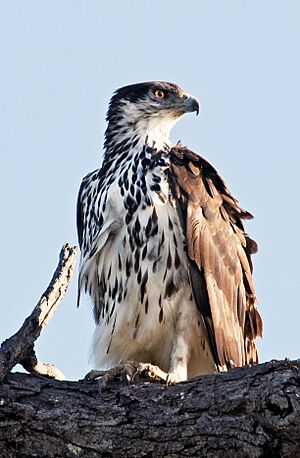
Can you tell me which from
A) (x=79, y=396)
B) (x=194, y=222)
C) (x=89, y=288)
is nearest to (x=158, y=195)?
(x=194, y=222)

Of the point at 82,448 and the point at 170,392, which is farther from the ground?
the point at 170,392

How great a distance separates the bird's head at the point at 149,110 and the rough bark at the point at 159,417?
290 cm

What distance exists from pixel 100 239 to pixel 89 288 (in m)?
0.51

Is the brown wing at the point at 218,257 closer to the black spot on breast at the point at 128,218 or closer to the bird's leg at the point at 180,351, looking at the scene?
the bird's leg at the point at 180,351

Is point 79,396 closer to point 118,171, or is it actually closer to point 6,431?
point 6,431

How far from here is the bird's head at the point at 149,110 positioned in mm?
7805

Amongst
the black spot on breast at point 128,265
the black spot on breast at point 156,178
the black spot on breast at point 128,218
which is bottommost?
the black spot on breast at point 128,265

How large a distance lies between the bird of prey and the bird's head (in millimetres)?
446

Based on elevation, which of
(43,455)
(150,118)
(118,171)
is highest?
(150,118)

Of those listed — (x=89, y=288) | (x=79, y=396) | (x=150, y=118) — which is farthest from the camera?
(x=150, y=118)

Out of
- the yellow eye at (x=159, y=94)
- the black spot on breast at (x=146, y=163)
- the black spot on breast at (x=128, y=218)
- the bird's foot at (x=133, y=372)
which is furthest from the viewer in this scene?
the yellow eye at (x=159, y=94)

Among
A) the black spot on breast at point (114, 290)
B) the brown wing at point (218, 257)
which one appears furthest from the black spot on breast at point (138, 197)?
the black spot on breast at point (114, 290)

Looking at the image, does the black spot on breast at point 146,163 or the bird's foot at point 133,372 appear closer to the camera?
the bird's foot at point 133,372

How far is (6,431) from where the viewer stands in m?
5.05
